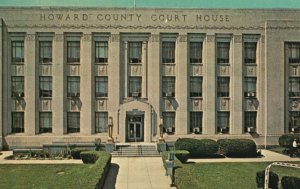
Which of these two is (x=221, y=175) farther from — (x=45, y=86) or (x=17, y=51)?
(x=17, y=51)

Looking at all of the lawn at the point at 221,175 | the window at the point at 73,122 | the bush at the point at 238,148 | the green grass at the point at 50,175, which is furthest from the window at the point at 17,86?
the bush at the point at 238,148

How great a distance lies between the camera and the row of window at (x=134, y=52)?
4500cm

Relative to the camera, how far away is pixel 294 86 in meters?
46.6

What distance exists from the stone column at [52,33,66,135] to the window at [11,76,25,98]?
11.0 ft

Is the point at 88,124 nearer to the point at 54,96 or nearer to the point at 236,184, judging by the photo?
the point at 54,96

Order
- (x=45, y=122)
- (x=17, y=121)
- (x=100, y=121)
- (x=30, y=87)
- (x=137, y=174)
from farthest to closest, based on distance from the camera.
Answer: (x=100, y=121) < (x=45, y=122) < (x=17, y=121) < (x=30, y=87) < (x=137, y=174)

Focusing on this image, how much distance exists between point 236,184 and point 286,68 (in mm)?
24302

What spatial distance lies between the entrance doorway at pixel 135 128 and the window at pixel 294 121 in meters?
16.2

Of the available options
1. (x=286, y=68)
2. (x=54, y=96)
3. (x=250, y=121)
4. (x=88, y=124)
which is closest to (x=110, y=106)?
(x=88, y=124)

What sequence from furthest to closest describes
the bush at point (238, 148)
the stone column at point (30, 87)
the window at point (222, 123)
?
1. the window at point (222, 123)
2. the stone column at point (30, 87)
3. the bush at point (238, 148)

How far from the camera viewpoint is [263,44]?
46.1m

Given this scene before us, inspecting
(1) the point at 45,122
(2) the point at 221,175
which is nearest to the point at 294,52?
(2) the point at 221,175

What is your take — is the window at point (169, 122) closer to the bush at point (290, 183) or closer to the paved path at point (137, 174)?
the paved path at point (137, 174)

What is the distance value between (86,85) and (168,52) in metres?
9.46
